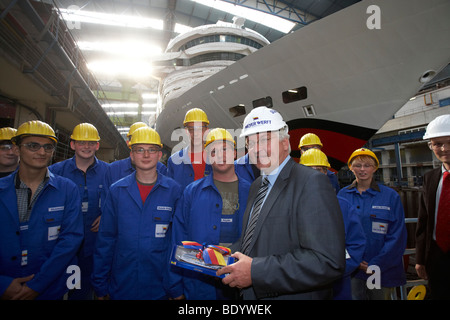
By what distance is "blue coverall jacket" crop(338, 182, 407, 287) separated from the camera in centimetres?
246

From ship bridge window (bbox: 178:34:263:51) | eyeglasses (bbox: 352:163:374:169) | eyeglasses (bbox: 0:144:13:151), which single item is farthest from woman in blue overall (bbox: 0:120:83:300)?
ship bridge window (bbox: 178:34:263:51)

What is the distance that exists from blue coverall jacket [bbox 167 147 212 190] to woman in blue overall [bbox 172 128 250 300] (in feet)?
3.59

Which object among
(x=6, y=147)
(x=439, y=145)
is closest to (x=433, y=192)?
(x=439, y=145)

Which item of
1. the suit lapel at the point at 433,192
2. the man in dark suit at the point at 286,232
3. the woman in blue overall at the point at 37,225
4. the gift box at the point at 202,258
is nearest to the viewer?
the man in dark suit at the point at 286,232

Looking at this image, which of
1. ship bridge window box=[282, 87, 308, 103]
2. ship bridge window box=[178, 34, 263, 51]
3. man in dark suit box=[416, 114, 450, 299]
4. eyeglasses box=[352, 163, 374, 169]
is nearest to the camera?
man in dark suit box=[416, 114, 450, 299]

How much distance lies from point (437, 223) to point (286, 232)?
2103mm

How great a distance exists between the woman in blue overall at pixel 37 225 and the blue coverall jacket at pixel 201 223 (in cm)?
103

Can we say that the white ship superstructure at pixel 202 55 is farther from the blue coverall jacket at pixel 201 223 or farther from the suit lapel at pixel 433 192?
the suit lapel at pixel 433 192

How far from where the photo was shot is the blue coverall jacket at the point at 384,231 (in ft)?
8.09

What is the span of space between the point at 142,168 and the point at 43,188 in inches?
35.3

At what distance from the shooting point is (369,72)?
19.0 ft

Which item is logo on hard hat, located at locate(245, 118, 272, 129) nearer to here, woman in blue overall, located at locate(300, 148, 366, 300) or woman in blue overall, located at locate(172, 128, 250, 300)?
woman in blue overall, located at locate(172, 128, 250, 300)

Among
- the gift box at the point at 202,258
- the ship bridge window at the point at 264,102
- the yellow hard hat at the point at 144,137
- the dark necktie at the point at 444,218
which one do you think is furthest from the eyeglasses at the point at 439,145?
the ship bridge window at the point at 264,102

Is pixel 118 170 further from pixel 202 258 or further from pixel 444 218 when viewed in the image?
pixel 444 218
